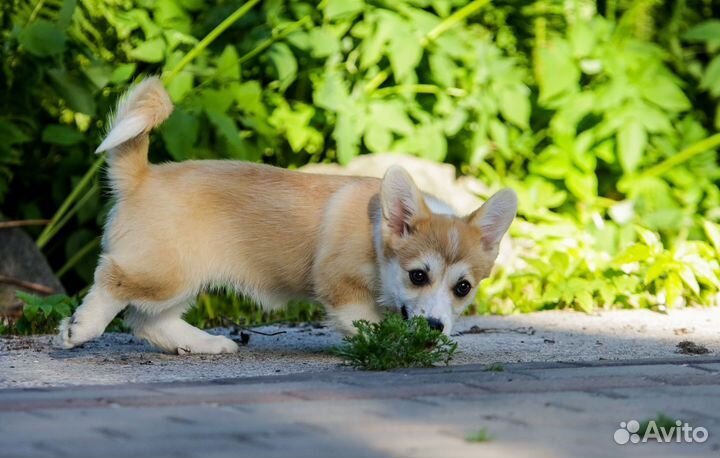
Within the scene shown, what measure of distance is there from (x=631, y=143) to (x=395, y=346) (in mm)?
3901

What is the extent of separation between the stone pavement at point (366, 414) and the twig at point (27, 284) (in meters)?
3.27

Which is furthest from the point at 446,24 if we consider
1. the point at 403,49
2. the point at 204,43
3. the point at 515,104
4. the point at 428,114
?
the point at 204,43

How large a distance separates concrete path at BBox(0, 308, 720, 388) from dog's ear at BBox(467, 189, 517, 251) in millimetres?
→ 436

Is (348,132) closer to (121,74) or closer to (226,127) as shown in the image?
(226,127)

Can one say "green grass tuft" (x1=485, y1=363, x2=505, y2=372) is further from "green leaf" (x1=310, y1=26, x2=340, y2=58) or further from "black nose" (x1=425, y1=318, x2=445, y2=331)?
"green leaf" (x1=310, y1=26, x2=340, y2=58)

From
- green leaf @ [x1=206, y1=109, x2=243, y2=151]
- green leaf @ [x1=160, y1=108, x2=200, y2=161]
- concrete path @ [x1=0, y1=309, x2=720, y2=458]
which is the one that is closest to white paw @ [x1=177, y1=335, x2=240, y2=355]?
concrete path @ [x1=0, y1=309, x2=720, y2=458]

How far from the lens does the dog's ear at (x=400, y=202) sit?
4341 mm

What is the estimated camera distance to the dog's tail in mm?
4352

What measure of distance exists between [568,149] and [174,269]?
153 inches

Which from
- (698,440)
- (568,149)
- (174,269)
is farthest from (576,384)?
(568,149)

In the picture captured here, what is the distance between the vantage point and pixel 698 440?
274 centimetres

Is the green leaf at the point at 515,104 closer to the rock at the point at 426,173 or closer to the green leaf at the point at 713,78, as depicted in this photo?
the rock at the point at 426,173

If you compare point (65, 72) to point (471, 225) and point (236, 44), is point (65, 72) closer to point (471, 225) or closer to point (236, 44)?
point (236, 44)

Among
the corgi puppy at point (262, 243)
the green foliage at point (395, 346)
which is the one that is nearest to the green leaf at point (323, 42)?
the corgi puppy at point (262, 243)
